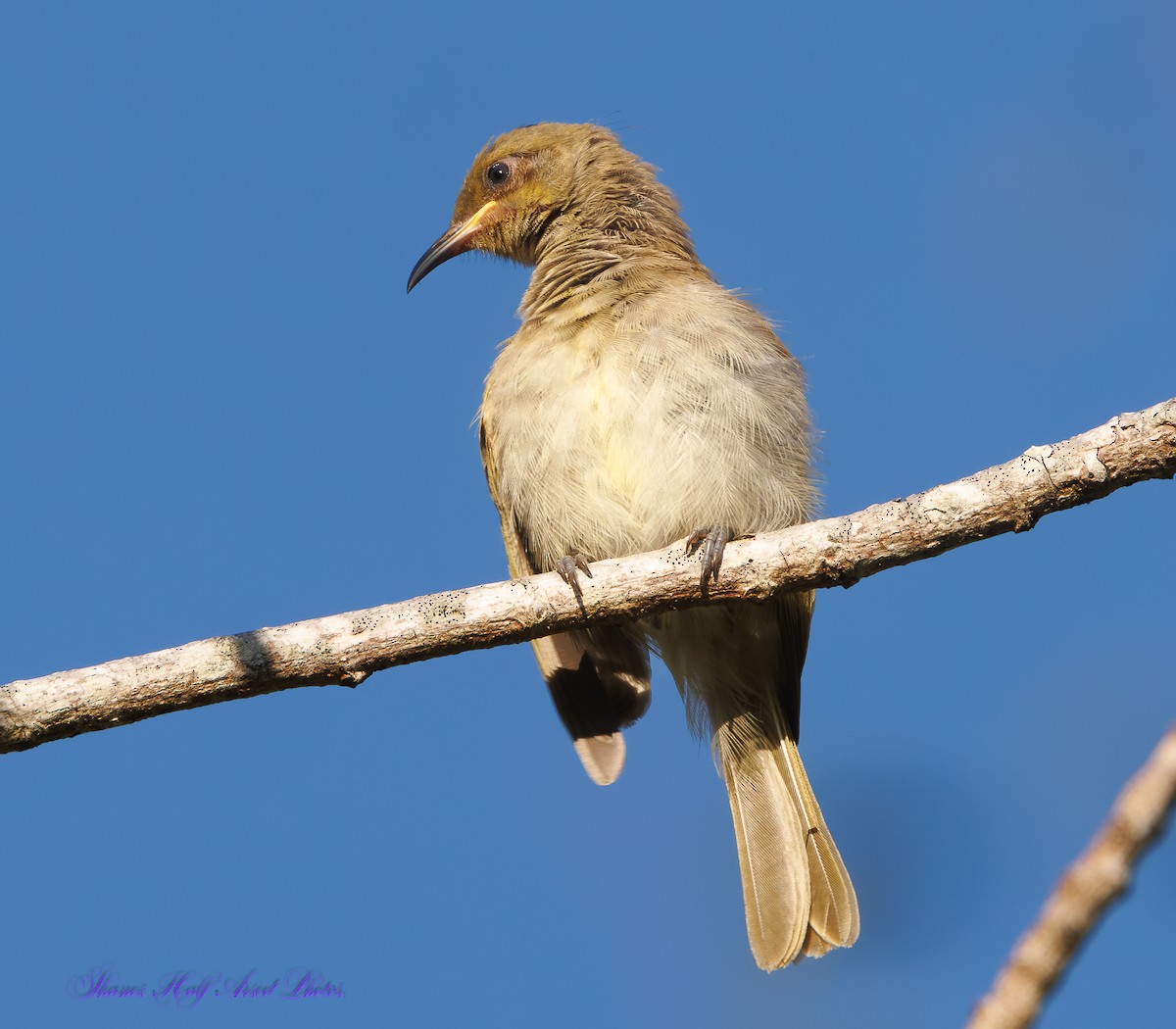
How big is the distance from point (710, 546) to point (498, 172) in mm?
3117

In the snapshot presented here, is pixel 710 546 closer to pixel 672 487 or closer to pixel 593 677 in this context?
pixel 672 487

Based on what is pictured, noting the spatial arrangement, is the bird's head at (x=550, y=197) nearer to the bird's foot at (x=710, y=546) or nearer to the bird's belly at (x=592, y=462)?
the bird's belly at (x=592, y=462)

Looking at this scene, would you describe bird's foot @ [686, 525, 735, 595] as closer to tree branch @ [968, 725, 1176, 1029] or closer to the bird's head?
the bird's head

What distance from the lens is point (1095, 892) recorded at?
1.87m

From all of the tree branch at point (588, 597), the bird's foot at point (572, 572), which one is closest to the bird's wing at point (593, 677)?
the bird's foot at point (572, 572)

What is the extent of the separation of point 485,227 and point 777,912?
3.61 m

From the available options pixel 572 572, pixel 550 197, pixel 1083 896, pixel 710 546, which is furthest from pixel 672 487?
pixel 1083 896

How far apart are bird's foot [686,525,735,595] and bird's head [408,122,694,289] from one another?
6.27 feet

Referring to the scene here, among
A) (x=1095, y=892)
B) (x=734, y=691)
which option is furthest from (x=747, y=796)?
(x=1095, y=892)

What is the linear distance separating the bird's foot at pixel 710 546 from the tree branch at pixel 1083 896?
8.51ft

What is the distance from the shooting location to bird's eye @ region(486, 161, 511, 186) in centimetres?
691

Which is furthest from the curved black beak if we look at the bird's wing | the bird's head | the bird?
the bird's wing

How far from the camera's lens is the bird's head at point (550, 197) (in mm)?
6340

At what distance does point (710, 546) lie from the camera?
4566mm
